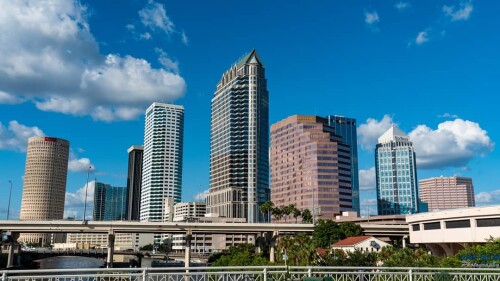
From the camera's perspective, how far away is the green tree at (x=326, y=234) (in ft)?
339

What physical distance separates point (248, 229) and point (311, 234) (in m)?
18.7

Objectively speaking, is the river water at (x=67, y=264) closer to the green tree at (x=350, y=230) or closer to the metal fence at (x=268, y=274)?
the green tree at (x=350, y=230)

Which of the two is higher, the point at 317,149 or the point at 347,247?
the point at 317,149

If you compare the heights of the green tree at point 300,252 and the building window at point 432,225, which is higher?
the building window at point 432,225

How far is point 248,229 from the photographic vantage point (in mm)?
103688

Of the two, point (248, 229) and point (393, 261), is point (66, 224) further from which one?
point (393, 261)

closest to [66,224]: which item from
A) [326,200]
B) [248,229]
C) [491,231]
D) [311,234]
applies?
[248,229]

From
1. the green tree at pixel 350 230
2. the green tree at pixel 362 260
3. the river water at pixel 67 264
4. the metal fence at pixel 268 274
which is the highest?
the green tree at pixel 350 230

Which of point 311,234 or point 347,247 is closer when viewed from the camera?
point 347,247

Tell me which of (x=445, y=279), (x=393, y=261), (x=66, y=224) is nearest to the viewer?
(x=445, y=279)

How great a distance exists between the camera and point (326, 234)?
10500 centimetres

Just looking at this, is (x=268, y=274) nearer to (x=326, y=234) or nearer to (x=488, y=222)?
(x=488, y=222)

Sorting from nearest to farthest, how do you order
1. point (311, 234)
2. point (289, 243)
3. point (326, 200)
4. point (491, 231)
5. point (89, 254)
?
point (491, 231) < point (289, 243) < point (311, 234) < point (89, 254) < point (326, 200)

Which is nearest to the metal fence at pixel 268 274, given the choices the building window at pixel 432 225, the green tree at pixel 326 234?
the building window at pixel 432 225
